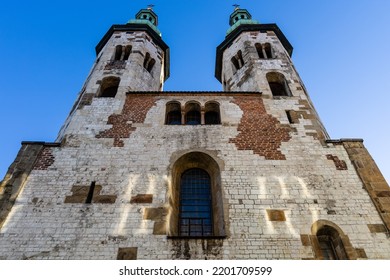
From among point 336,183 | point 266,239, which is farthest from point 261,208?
point 336,183

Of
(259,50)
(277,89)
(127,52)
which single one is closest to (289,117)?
(277,89)

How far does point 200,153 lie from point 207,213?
2.18 metres

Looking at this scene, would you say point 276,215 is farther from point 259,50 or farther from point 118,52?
point 118,52

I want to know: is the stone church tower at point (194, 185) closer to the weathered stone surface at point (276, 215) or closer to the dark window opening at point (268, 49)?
the weathered stone surface at point (276, 215)

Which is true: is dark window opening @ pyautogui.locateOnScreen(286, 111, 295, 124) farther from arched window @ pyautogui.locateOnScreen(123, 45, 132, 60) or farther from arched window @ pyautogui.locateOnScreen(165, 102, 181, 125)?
arched window @ pyautogui.locateOnScreen(123, 45, 132, 60)

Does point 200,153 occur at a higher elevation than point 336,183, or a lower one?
higher

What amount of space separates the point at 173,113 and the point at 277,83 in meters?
6.07

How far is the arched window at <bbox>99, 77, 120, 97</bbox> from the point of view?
1570 cm

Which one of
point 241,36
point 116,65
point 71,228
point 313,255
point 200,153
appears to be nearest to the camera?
point 313,255

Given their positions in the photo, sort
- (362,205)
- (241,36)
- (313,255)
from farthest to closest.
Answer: (241,36) → (362,205) → (313,255)

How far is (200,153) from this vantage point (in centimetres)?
1138

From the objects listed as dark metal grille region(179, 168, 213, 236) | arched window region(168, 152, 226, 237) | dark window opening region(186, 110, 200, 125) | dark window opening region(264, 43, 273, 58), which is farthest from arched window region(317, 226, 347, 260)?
dark window opening region(264, 43, 273, 58)

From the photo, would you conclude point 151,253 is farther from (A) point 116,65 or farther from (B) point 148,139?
(A) point 116,65

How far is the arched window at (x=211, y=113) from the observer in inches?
542
